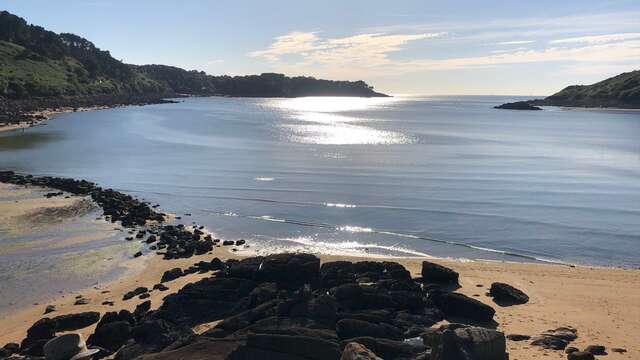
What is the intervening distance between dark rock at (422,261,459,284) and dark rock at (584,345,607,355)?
25.6 ft

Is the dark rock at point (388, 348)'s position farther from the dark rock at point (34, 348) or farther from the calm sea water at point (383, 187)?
the calm sea water at point (383, 187)

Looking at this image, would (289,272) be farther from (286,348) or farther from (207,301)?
(286,348)

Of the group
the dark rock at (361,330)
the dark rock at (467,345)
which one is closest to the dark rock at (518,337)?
the dark rock at (467,345)

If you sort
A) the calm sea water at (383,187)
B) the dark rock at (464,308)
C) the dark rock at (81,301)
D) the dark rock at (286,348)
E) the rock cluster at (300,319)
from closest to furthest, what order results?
the dark rock at (286,348) < the rock cluster at (300,319) < the dark rock at (464,308) < the dark rock at (81,301) < the calm sea water at (383,187)

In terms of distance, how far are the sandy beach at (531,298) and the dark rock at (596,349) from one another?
9.9 inches

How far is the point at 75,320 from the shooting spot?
20594 millimetres

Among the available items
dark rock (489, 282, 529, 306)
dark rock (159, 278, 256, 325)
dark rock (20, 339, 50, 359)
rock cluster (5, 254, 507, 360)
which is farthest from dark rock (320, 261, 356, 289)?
dark rock (20, 339, 50, 359)

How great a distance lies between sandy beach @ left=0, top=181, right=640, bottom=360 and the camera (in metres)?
19.6

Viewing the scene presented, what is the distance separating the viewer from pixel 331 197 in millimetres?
49062

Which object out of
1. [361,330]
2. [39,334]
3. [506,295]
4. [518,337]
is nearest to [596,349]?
[518,337]

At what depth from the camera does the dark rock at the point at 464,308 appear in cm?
2061

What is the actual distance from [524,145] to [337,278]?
8413cm

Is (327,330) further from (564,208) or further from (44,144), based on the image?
(44,144)

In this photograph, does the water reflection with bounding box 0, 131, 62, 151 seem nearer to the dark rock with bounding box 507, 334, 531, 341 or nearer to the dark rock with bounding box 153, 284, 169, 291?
the dark rock with bounding box 153, 284, 169, 291
